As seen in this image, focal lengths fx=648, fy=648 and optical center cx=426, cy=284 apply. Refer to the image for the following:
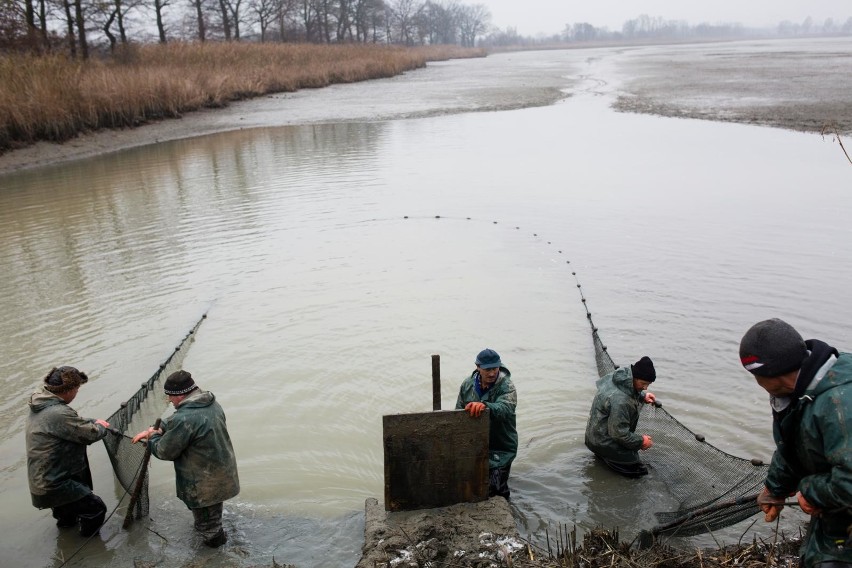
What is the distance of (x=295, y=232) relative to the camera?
13.0 metres

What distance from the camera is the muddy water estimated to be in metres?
5.61

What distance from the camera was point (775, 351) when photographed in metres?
2.77

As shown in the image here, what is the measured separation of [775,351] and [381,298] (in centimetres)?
733

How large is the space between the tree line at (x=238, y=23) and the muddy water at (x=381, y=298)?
15.6 m

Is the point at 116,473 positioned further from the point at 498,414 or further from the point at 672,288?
the point at 672,288

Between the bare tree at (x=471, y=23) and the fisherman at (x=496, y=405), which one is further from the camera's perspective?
the bare tree at (x=471, y=23)

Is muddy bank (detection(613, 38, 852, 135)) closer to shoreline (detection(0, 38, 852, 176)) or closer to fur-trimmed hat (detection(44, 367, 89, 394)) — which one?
shoreline (detection(0, 38, 852, 176))

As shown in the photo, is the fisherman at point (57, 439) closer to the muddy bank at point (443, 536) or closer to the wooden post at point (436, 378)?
the muddy bank at point (443, 536)

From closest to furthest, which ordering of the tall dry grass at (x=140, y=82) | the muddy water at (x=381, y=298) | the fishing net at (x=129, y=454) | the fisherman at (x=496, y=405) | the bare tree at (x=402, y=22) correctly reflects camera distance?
the fisherman at (x=496, y=405)
the fishing net at (x=129, y=454)
the muddy water at (x=381, y=298)
the tall dry grass at (x=140, y=82)
the bare tree at (x=402, y=22)

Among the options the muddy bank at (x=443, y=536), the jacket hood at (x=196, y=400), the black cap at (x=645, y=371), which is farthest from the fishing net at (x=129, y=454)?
the black cap at (x=645, y=371)

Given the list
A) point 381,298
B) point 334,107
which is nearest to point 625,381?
point 381,298

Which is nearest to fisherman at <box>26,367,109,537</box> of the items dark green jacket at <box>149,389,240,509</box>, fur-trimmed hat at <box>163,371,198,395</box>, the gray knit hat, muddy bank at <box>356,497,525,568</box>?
dark green jacket at <box>149,389,240,509</box>

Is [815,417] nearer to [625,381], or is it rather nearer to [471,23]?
[625,381]

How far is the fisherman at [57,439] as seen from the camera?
4668mm
